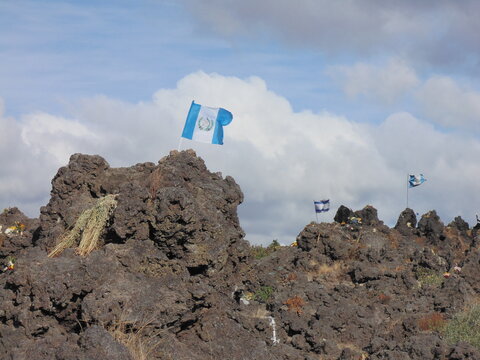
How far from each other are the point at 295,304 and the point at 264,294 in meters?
1.21

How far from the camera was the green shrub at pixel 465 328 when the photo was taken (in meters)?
15.8

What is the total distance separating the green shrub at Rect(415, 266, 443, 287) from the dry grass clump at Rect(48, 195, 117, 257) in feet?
38.7

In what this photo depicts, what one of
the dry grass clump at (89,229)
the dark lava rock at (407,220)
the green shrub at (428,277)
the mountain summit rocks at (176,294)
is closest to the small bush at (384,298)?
the mountain summit rocks at (176,294)

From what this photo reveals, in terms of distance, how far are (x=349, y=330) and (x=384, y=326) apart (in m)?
1.21

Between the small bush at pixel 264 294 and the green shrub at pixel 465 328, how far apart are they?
4.40 meters

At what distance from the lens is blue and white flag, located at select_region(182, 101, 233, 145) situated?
738 inches

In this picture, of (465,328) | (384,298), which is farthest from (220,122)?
(465,328)

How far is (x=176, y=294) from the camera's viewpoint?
12.9 m

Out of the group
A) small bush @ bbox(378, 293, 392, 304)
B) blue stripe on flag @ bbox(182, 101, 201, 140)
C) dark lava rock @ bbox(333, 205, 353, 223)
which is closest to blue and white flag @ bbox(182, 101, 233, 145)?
blue stripe on flag @ bbox(182, 101, 201, 140)

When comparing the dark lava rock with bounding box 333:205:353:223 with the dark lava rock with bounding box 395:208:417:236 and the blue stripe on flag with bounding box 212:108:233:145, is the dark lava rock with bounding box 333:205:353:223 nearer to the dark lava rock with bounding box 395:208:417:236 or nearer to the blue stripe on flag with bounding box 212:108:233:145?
the dark lava rock with bounding box 395:208:417:236

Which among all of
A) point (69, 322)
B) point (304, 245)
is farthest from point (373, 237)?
point (69, 322)

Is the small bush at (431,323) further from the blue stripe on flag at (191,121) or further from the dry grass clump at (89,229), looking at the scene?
the dry grass clump at (89,229)

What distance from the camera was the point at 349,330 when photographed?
1764cm

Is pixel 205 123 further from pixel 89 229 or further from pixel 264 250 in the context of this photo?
pixel 264 250
